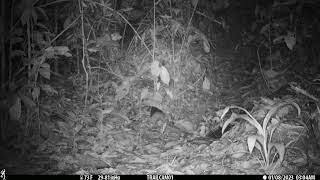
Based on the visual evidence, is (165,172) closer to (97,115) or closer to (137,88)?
(97,115)

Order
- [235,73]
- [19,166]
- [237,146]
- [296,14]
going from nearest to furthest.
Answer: [19,166], [237,146], [296,14], [235,73]

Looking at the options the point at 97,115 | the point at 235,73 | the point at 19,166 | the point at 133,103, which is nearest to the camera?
the point at 19,166

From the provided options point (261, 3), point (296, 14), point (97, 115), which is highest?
point (261, 3)

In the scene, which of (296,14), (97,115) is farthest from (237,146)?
(296,14)

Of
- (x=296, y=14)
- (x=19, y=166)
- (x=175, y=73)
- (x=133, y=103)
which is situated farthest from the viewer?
(x=175, y=73)

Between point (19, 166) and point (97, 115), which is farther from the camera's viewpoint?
point (97, 115)

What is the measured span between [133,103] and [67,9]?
3.20 ft

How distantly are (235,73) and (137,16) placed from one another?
1.25 m

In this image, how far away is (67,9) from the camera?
10.6 ft

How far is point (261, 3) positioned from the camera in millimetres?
3361

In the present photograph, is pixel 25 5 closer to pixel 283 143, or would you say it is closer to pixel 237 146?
pixel 237 146

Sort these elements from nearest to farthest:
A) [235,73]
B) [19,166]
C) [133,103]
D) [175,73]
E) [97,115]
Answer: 1. [19,166]
2. [97,115]
3. [133,103]
4. [175,73]
5. [235,73]

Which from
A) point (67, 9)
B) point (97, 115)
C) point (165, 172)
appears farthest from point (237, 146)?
point (67, 9)

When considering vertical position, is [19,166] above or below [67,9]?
below
